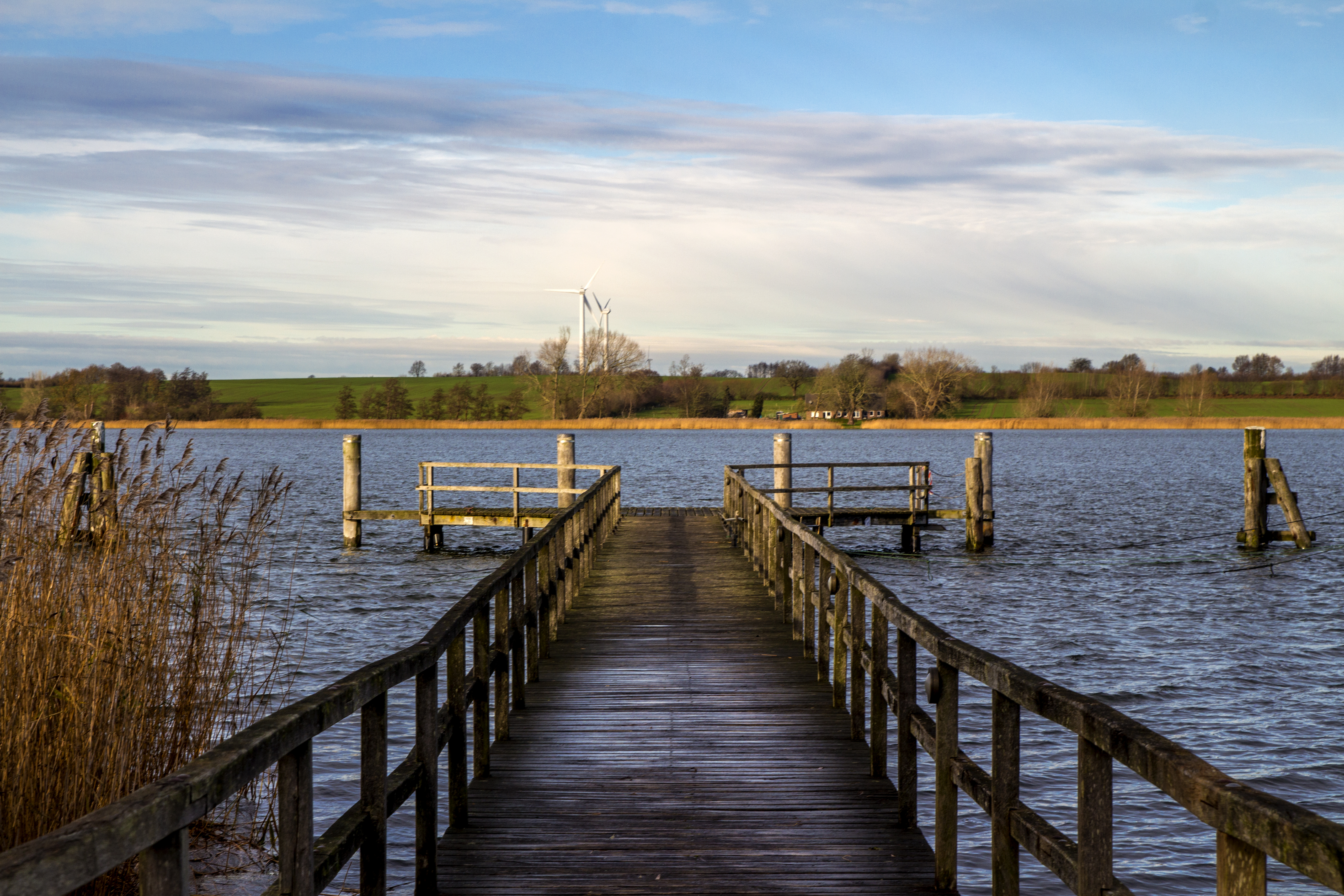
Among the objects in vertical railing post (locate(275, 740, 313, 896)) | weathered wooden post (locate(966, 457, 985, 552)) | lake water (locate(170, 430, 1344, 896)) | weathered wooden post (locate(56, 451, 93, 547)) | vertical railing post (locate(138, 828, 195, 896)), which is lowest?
lake water (locate(170, 430, 1344, 896))

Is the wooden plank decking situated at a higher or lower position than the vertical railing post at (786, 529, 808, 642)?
lower

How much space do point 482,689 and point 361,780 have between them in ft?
4.03

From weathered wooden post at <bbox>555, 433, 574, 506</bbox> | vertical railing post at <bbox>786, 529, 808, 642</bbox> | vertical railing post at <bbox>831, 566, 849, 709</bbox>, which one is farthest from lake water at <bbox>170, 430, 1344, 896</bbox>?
weathered wooden post at <bbox>555, 433, 574, 506</bbox>

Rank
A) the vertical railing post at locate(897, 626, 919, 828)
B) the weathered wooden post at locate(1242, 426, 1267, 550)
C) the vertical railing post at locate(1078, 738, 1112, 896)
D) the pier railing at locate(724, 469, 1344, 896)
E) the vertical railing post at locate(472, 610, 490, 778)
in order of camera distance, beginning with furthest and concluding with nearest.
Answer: the weathered wooden post at locate(1242, 426, 1267, 550) → the vertical railing post at locate(472, 610, 490, 778) → the vertical railing post at locate(897, 626, 919, 828) → the vertical railing post at locate(1078, 738, 1112, 896) → the pier railing at locate(724, 469, 1344, 896)

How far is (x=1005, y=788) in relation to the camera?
365cm

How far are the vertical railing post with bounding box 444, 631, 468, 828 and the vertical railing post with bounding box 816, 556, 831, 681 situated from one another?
2.88 metres

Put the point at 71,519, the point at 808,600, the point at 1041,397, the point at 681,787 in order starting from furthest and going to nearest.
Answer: the point at 1041,397
the point at 808,600
the point at 71,519
the point at 681,787

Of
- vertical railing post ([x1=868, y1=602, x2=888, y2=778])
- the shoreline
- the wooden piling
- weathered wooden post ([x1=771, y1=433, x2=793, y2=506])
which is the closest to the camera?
vertical railing post ([x1=868, y1=602, x2=888, y2=778])

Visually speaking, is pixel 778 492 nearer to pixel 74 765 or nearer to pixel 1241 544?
pixel 1241 544

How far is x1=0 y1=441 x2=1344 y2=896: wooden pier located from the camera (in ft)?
7.62

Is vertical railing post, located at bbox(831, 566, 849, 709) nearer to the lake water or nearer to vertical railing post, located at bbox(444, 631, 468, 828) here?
the lake water

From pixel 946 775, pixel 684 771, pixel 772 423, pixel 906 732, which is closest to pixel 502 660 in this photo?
pixel 684 771

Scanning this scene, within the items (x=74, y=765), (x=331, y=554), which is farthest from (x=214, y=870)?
(x=331, y=554)

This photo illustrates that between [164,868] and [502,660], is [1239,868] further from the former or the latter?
[502,660]
